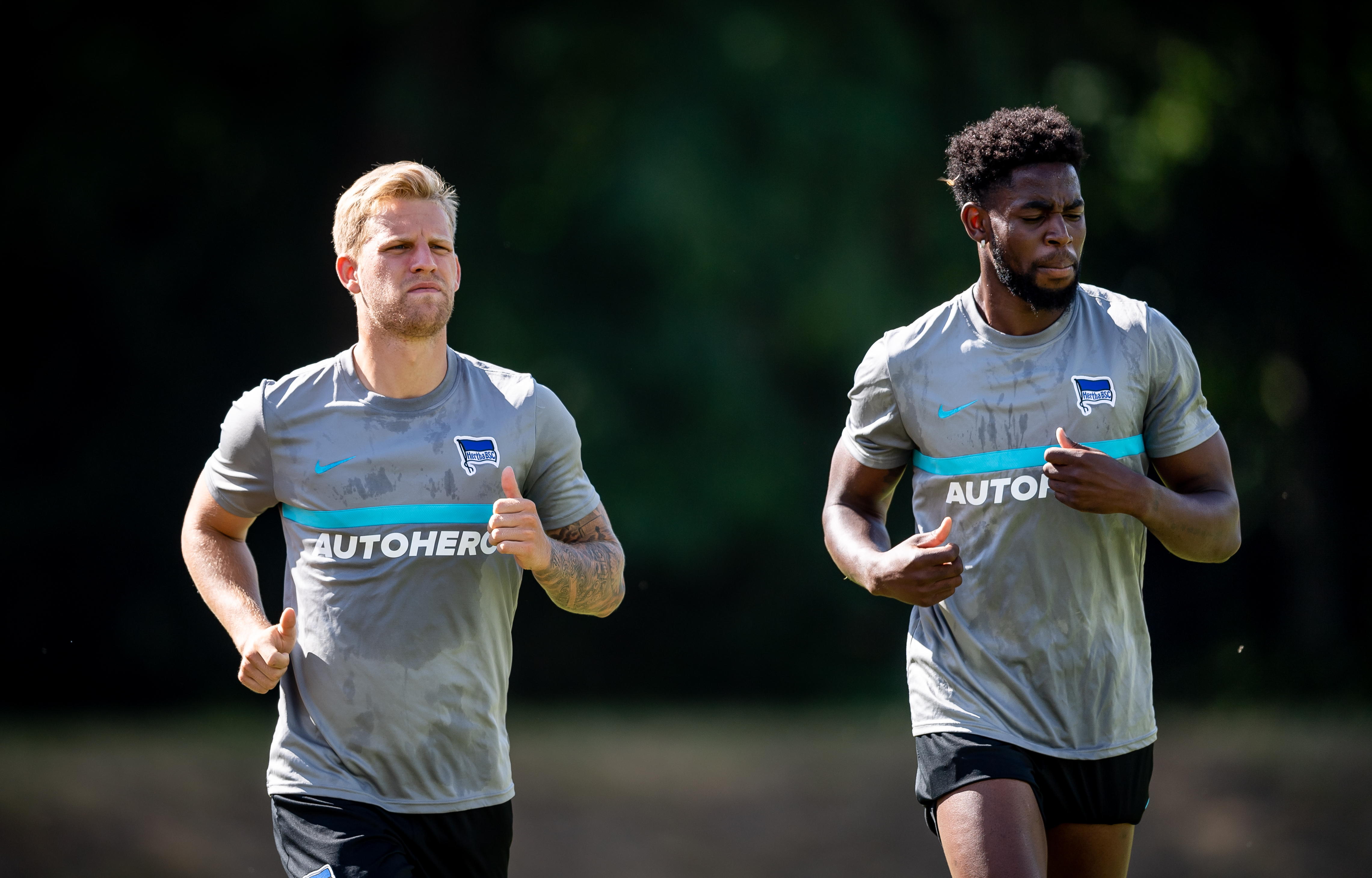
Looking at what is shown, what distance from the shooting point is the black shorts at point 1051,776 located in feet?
12.4

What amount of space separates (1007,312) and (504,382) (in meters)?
1.40

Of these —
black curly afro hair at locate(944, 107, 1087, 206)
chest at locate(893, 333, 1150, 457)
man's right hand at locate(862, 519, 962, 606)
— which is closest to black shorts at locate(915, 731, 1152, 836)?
man's right hand at locate(862, 519, 962, 606)

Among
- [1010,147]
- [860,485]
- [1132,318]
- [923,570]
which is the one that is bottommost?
[923,570]

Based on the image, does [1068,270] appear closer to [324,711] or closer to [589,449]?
[324,711]

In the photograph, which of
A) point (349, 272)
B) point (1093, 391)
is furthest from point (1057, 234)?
point (349, 272)

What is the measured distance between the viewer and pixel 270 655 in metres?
3.49

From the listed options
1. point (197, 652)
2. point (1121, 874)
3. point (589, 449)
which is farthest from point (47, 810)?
point (1121, 874)

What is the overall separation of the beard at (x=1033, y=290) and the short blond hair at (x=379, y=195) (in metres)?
1.49

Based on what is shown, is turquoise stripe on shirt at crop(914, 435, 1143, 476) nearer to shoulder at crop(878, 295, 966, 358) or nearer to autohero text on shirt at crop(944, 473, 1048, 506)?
autohero text on shirt at crop(944, 473, 1048, 506)

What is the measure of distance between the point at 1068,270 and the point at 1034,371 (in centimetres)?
28

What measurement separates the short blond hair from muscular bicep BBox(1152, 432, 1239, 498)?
2058mm

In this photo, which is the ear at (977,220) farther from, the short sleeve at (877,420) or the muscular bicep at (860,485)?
the muscular bicep at (860,485)

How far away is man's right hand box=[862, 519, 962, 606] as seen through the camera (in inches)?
143

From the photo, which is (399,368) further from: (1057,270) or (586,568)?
(1057,270)
